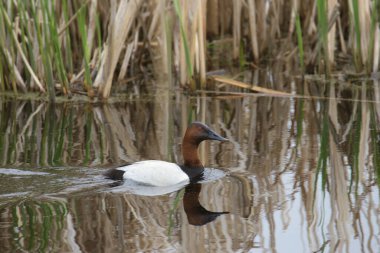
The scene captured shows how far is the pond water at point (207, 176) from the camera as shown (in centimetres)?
539

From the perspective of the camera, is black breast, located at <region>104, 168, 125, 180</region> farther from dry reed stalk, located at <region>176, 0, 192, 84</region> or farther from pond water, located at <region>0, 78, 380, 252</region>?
dry reed stalk, located at <region>176, 0, 192, 84</region>

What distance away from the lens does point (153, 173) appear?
6.79 meters

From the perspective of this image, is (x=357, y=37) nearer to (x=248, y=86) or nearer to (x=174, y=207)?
(x=248, y=86)

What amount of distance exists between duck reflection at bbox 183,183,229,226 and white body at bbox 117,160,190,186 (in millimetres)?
168

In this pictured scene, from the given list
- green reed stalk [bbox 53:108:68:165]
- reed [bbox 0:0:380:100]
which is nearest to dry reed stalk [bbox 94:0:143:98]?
reed [bbox 0:0:380:100]

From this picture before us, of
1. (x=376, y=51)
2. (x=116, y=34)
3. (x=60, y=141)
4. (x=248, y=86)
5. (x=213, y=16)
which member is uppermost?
(x=213, y=16)

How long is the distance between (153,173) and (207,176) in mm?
500

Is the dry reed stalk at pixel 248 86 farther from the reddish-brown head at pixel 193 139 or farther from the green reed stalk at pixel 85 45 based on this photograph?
the reddish-brown head at pixel 193 139

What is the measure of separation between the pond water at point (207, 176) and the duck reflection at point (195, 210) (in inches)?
0.5

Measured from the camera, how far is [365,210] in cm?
586

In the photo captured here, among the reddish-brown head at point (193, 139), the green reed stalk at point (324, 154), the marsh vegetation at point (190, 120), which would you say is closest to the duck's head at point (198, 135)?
the reddish-brown head at point (193, 139)

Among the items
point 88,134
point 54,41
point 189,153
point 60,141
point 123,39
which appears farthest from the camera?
point 123,39

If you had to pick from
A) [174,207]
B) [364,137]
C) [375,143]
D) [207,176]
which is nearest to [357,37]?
[364,137]

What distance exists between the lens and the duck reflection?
577 cm
